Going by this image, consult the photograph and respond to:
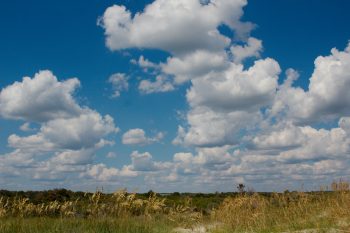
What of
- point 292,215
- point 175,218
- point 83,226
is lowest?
point 83,226

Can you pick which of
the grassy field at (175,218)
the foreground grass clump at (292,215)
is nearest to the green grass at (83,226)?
the grassy field at (175,218)

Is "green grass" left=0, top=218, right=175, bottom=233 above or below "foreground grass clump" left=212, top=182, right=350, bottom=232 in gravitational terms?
below

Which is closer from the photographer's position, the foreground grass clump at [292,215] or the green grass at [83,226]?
the green grass at [83,226]

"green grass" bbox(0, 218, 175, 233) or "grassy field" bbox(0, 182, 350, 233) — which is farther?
"grassy field" bbox(0, 182, 350, 233)

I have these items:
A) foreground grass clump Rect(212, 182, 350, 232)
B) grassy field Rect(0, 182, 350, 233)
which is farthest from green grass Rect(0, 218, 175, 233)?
foreground grass clump Rect(212, 182, 350, 232)

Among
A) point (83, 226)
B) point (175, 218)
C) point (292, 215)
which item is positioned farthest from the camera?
point (175, 218)

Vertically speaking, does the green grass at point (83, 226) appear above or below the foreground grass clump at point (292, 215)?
below

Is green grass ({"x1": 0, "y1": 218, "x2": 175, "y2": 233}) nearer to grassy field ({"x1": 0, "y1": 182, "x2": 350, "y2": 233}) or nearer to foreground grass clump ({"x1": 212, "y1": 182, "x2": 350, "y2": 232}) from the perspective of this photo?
grassy field ({"x1": 0, "y1": 182, "x2": 350, "y2": 233})

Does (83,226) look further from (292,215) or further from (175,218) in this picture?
(292,215)

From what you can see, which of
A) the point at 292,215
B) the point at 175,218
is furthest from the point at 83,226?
the point at 292,215

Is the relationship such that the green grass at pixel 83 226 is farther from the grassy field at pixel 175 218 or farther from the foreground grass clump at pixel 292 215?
the foreground grass clump at pixel 292 215

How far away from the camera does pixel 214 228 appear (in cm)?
1507

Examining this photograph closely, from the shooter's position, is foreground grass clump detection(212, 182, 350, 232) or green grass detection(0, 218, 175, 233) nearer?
green grass detection(0, 218, 175, 233)

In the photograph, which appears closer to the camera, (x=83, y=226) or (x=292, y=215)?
(x=83, y=226)
